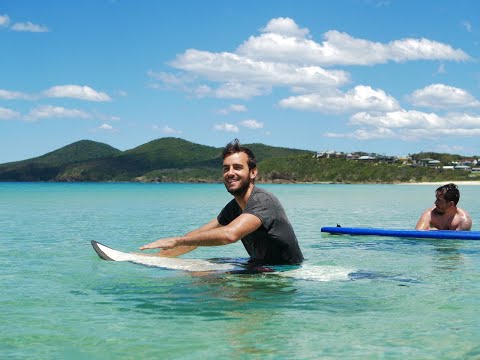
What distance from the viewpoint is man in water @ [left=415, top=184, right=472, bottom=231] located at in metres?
15.7

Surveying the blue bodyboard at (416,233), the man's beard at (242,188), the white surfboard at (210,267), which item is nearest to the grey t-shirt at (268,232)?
the man's beard at (242,188)

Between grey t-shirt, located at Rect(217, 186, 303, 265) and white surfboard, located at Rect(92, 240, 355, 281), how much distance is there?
9.2 inches

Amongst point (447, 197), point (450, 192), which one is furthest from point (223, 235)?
point (447, 197)

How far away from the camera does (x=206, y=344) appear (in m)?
5.82

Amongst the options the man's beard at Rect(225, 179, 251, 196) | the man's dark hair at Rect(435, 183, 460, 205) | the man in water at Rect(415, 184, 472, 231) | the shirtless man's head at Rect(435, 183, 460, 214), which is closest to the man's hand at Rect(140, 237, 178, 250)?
the man's beard at Rect(225, 179, 251, 196)

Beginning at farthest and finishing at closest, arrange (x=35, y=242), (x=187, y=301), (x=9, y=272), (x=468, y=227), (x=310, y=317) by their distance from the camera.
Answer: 1. (x=35, y=242)
2. (x=468, y=227)
3. (x=9, y=272)
4. (x=187, y=301)
5. (x=310, y=317)

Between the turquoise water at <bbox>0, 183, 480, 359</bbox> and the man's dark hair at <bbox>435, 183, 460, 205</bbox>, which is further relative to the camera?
the man's dark hair at <bbox>435, 183, 460, 205</bbox>

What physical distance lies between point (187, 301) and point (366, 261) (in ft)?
21.7

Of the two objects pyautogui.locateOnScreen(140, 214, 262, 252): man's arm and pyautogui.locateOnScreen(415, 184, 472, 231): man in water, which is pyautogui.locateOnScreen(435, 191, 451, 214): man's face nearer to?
pyautogui.locateOnScreen(415, 184, 472, 231): man in water

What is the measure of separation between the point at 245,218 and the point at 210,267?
2.15m

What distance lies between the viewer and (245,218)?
771 cm

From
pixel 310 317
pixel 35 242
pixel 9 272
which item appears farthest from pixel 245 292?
pixel 35 242

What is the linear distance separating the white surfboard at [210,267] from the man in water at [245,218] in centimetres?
62

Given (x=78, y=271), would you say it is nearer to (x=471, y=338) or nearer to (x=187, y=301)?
(x=187, y=301)
